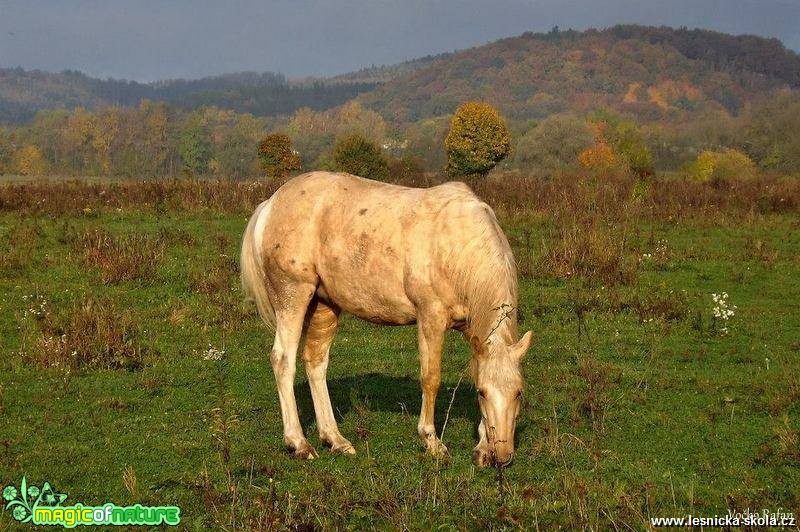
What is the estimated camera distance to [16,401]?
8.24 meters

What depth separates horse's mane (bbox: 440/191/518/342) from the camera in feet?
20.1

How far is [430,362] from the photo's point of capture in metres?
6.50

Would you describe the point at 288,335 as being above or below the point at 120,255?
above

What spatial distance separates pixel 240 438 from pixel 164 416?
1.21m

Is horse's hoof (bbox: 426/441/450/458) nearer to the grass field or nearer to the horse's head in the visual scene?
the grass field

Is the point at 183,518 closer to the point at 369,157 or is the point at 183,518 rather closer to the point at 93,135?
the point at 369,157

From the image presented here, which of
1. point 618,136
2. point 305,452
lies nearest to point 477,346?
point 305,452

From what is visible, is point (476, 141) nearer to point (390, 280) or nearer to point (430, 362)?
point (390, 280)

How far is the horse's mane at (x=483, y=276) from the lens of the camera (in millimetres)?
6137

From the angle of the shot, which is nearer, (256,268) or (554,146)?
(256,268)

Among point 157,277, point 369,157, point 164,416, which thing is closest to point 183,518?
point 164,416

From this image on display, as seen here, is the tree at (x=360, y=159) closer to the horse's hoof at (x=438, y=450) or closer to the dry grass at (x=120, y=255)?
the dry grass at (x=120, y=255)

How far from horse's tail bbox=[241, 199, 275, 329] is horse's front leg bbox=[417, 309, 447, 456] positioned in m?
1.76

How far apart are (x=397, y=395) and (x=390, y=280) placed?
256cm
